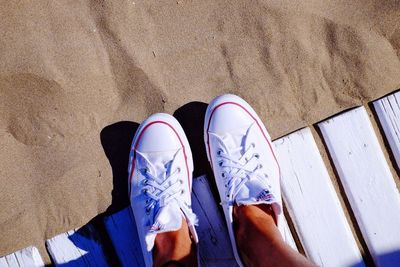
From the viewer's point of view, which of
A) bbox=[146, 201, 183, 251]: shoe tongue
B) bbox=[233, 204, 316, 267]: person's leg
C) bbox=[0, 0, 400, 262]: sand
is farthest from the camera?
bbox=[0, 0, 400, 262]: sand

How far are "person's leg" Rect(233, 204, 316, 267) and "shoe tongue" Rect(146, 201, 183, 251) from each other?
0.72 ft

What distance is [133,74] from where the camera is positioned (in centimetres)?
166

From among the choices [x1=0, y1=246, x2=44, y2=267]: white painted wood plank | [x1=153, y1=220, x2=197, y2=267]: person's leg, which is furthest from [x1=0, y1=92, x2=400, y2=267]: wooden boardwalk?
[x1=153, y1=220, x2=197, y2=267]: person's leg

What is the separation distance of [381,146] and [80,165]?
1.22 metres

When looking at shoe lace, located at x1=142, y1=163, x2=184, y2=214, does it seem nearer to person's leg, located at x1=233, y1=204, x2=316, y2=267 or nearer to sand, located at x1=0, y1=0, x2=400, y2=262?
sand, located at x1=0, y1=0, x2=400, y2=262

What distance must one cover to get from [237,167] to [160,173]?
310 mm

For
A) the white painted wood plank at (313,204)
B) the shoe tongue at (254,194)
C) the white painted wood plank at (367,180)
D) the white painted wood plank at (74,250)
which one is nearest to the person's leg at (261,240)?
the shoe tongue at (254,194)

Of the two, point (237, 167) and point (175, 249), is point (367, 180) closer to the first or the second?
point (237, 167)

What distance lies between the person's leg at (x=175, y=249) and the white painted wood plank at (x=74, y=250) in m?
0.25

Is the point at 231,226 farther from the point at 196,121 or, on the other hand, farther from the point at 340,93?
the point at 340,93

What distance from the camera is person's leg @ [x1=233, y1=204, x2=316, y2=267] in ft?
4.55

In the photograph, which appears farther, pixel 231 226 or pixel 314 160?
pixel 314 160

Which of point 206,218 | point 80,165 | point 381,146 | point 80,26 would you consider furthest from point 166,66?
point 381,146

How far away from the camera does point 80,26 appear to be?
5.45ft
